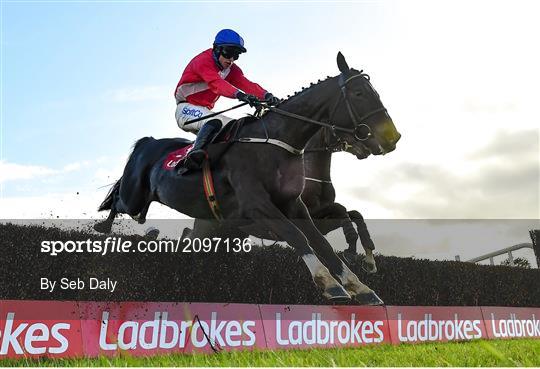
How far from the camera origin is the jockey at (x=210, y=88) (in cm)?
584

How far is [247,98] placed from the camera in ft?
18.8

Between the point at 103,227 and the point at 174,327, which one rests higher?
the point at 103,227

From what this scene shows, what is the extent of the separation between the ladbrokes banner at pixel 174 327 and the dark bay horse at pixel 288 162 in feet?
5.79

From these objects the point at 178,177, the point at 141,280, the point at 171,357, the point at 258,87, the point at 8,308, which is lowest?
the point at 171,357

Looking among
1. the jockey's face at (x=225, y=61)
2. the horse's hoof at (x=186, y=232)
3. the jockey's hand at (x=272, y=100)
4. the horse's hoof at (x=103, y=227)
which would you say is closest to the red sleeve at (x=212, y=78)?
the jockey's face at (x=225, y=61)

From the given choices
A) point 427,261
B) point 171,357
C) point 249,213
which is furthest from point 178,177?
point 427,261

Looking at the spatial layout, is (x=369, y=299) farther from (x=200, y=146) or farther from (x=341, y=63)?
(x=341, y=63)

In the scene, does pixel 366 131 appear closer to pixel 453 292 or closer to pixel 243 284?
pixel 243 284

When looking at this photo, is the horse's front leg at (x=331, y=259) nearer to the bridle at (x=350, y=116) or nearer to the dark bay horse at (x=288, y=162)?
the dark bay horse at (x=288, y=162)

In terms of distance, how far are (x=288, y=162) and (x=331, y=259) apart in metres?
1.09

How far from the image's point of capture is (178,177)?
615 centimetres

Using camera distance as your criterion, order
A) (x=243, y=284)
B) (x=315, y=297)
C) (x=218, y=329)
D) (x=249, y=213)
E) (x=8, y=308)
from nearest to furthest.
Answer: (x=249, y=213)
(x=8, y=308)
(x=218, y=329)
(x=243, y=284)
(x=315, y=297)

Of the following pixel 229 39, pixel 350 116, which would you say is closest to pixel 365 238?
pixel 350 116

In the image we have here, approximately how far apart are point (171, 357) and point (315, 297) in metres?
3.92
